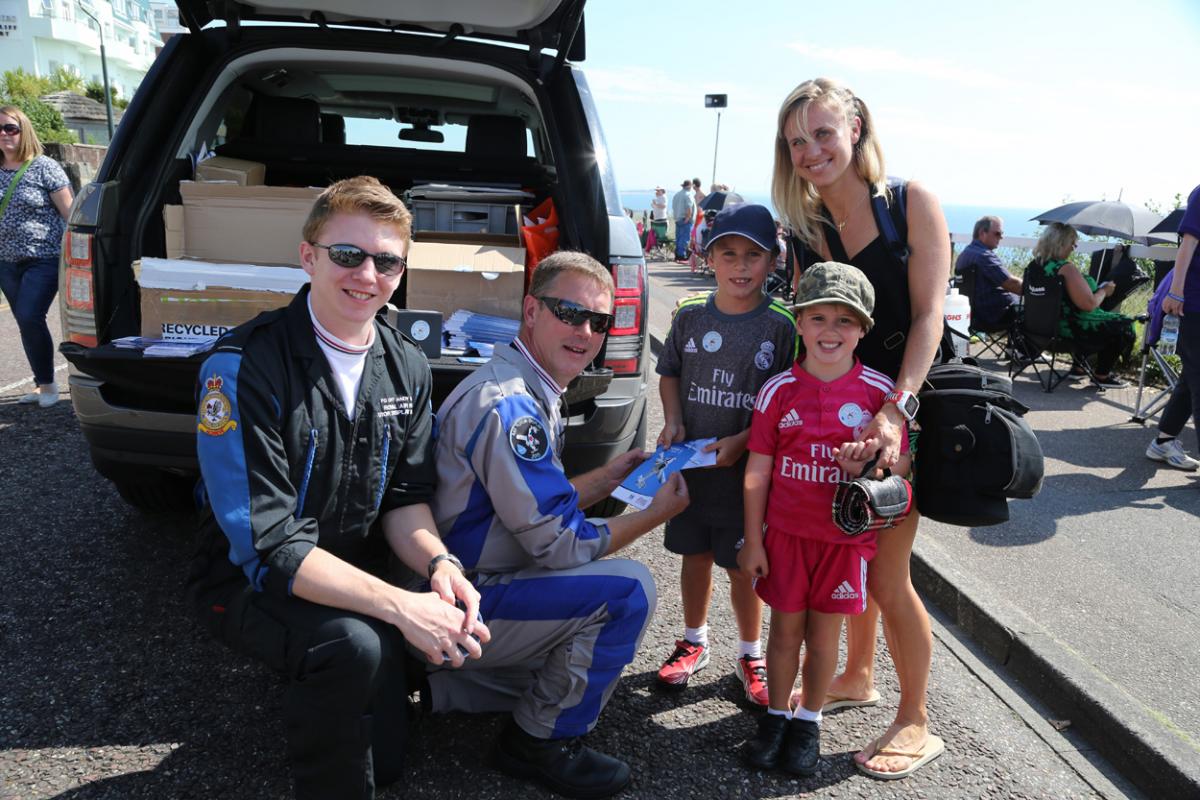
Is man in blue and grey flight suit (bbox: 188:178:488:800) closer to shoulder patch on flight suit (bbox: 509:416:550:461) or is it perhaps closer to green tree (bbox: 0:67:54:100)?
shoulder patch on flight suit (bbox: 509:416:550:461)

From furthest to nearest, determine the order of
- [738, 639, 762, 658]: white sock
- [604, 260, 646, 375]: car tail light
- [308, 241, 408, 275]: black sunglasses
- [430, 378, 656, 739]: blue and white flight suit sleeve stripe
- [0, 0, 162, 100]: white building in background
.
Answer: [0, 0, 162, 100]: white building in background → [604, 260, 646, 375]: car tail light → [738, 639, 762, 658]: white sock → [430, 378, 656, 739]: blue and white flight suit sleeve stripe → [308, 241, 408, 275]: black sunglasses

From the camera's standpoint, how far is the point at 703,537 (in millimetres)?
2822

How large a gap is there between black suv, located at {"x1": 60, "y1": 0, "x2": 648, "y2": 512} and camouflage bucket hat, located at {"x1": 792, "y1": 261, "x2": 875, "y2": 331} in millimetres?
881

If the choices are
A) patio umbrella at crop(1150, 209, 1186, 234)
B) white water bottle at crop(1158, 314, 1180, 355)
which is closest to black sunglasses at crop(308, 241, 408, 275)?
white water bottle at crop(1158, 314, 1180, 355)

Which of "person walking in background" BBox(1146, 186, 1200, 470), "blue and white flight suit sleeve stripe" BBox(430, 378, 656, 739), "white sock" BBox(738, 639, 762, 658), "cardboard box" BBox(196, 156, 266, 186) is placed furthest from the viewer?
"person walking in background" BBox(1146, 186, 1200, 470)

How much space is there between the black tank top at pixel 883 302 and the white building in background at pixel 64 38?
7519cm

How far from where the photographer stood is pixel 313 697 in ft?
6.40

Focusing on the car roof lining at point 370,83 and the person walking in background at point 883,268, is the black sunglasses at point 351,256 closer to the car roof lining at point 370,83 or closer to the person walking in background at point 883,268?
the person walking in background at point 883,268

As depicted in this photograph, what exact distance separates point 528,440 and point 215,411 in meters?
0.76

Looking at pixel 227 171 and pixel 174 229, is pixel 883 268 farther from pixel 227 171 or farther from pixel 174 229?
pixel 227 171

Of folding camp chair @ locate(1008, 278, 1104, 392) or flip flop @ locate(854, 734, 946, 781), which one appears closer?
flip flop @ locate(854, 734, 946, 781)

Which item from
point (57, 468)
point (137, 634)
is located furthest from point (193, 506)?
point (57, 468)

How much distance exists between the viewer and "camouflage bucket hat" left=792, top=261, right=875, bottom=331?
7.49 feet

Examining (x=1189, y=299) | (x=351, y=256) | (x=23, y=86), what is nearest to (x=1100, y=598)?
(x=1189, y=299)
